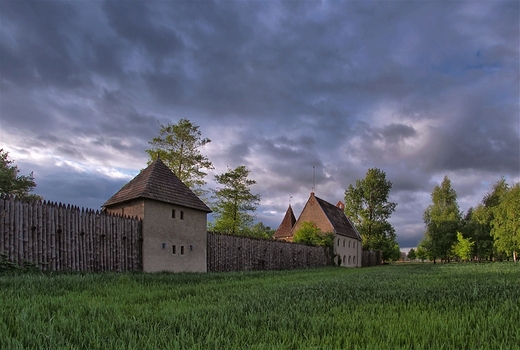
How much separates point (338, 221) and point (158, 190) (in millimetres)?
37026

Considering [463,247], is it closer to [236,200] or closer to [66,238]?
[236,200]

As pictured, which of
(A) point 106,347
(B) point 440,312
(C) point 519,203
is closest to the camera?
(A) point 106,347

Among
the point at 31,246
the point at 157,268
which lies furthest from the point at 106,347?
the point at 157,268

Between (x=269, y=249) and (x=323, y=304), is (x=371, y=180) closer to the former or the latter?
(x=269, y=249)

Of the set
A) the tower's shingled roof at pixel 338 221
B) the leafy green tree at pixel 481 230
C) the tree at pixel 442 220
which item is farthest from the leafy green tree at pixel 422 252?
the tower's shingled roof at pixel 338 221

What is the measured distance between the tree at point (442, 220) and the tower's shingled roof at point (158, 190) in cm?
4940

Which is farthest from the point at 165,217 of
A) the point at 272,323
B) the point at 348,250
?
the point at 348,250

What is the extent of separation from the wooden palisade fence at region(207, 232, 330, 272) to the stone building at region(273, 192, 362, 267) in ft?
34.8

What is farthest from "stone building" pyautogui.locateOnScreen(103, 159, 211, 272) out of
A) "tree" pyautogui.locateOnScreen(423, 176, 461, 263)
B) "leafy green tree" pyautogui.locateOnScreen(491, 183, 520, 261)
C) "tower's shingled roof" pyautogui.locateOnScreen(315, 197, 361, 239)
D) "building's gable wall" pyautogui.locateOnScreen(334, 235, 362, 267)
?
"tree" pyautogui.locateOnScreen(423, 176, 461, 263)

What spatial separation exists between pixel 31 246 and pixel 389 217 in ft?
182

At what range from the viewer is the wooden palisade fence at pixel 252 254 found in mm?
22047

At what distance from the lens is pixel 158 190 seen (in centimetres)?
1806

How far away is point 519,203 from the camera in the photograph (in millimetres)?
41688

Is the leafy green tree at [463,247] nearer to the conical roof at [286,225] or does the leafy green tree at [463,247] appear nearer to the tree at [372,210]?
the tree at [372,210]
